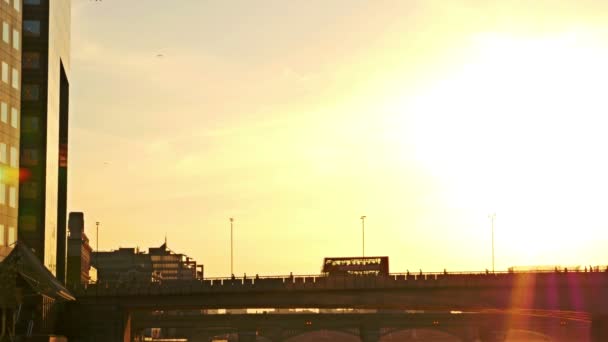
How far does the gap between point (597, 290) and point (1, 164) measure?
73334mm

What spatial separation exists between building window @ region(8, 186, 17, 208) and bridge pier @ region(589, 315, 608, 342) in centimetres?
7256

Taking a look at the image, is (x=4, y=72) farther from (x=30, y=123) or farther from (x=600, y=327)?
(x=600, y=327)

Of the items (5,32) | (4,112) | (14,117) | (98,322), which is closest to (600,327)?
(98,322)

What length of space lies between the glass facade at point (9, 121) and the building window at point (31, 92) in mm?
13989

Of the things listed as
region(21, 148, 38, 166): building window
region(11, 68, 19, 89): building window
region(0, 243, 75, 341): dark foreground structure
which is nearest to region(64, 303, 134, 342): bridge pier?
region(0, 243, 75, 341): dark foreground structure

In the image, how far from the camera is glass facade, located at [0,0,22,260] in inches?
4542

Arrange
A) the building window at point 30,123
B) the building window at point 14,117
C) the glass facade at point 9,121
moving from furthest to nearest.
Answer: the building window at point 30,123
the building window at point 14,117
the glass facade at point 9,121

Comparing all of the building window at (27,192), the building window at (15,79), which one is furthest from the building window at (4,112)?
the building window at (27,192)

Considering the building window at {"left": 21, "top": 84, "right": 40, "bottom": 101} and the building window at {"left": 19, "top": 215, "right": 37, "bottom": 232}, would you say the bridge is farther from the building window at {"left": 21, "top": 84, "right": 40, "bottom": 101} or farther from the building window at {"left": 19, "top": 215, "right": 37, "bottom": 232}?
the building window at {"left": 21, "top": 84, "right": 40, "bottom": 101}

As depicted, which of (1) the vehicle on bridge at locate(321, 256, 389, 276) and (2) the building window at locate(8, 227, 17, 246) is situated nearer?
(2) the building window at locate(8, 227, 17, 246)

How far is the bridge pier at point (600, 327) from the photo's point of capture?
5330 inches

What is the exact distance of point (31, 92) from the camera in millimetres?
136000

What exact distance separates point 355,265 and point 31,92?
197 ft

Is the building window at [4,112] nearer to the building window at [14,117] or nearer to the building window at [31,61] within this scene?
the building window at [14,117]
